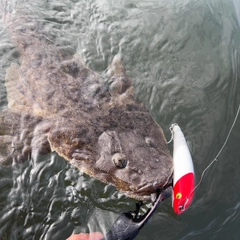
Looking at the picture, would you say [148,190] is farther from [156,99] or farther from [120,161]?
[156,99]

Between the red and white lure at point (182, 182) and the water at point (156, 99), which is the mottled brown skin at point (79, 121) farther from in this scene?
the water at point (156, 99)

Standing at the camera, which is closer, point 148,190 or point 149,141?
point 148,190

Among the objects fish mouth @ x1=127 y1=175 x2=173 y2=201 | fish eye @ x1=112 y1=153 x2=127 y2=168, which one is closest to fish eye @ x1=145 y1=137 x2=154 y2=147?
fish eye @ x1=112 y1=153 x2=127 y2=168

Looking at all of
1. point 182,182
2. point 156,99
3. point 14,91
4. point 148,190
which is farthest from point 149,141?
point 14,91

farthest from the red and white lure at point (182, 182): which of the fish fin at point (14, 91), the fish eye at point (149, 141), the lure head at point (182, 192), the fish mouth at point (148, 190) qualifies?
the fish fin at point (14, 91)

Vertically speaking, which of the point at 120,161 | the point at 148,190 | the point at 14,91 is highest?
the point at 14,91

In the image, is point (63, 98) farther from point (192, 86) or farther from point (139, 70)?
point (192, 86)
